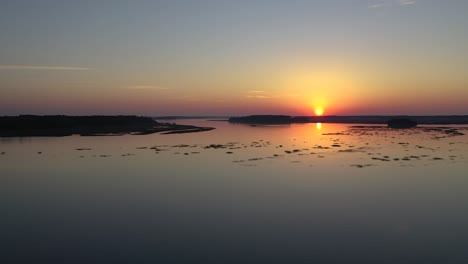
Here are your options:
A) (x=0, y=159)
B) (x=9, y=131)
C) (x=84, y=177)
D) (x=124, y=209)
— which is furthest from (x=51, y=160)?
(x=9, y=131)

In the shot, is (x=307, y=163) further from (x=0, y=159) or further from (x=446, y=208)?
(x=0, y=159)

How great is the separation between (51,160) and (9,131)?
31403 mm

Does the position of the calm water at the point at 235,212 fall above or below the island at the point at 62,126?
below

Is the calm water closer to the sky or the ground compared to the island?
closer to the ground

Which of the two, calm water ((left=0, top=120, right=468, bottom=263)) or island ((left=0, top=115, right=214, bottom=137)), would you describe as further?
island ((left=0, top=115, right=214, bottom=137))

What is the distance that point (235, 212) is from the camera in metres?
12.6

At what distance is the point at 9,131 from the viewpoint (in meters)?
51.9

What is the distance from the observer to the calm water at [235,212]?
29.7ft

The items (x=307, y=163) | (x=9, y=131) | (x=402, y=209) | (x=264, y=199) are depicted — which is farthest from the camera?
(x=9, y=131)

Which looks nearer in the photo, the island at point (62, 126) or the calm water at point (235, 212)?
the calm water at point (235, 212)

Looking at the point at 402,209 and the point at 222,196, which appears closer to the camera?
the point at 402,209

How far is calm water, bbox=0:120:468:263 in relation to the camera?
29.7 feet

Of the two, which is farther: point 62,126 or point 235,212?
point 62,126

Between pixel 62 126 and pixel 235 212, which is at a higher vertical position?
pixel 62 126
